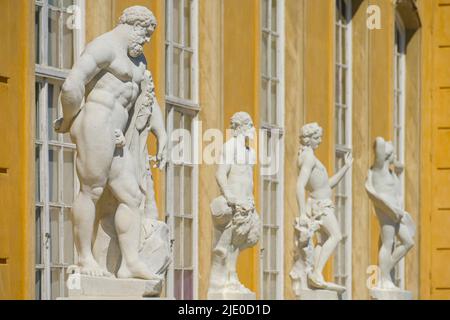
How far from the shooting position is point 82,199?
42.4 feet

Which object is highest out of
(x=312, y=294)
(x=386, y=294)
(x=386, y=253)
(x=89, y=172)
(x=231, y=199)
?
(x=89, y=172)

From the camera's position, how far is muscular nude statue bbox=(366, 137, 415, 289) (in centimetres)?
2239

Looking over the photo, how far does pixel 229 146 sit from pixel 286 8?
6.36 m

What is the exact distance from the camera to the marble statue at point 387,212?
22391 mm

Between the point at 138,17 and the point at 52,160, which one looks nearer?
the point at 138,17

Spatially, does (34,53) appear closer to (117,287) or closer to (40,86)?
(40,86)

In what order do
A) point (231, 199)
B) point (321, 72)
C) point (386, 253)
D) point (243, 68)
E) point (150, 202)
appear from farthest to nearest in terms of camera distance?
point (321, 72) < point (386, 253) < point (243, 68) < point (231, 199) < point (150, 202)

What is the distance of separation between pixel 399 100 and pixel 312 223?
1107 cm

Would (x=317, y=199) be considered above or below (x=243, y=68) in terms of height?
below

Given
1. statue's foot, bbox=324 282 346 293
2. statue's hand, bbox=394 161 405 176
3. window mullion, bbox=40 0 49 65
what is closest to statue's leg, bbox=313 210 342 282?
statue's foot, bbox=324 282 346 293

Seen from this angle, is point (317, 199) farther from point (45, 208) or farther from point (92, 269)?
point (92, 269)

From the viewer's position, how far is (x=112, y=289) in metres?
12.9

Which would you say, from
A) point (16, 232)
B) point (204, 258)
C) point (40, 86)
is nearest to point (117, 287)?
point (16, 232)

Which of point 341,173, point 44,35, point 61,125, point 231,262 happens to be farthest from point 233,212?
point 61,125
